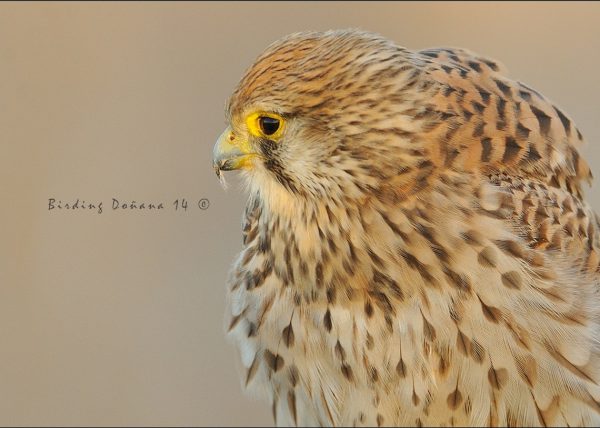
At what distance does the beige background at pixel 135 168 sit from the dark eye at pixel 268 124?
0.20m

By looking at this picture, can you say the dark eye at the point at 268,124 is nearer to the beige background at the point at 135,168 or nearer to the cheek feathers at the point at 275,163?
the cheek feathers at the point at 275,163

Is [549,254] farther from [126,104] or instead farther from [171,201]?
[126,104]

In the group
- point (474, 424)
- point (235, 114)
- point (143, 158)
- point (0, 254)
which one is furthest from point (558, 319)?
point (0, 254)

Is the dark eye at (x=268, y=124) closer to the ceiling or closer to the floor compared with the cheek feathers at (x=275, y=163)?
closer to the ceiling

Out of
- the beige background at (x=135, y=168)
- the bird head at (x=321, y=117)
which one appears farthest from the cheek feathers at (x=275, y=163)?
the beige background at (x=135, y=168)

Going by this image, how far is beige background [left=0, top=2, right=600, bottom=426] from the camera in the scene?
1286mm

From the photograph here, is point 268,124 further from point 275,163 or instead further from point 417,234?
point 417,234

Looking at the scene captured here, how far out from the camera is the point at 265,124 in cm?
108

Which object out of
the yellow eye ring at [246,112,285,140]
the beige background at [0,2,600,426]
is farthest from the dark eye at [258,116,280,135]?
the beige background at [0,2,600,426]

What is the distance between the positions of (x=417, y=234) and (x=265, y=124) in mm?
305

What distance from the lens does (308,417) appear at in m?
1.36

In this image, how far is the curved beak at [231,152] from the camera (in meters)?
1.12

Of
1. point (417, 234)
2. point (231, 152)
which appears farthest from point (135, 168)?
point (417, 234)

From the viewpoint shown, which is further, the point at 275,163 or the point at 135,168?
the point at 135,168
